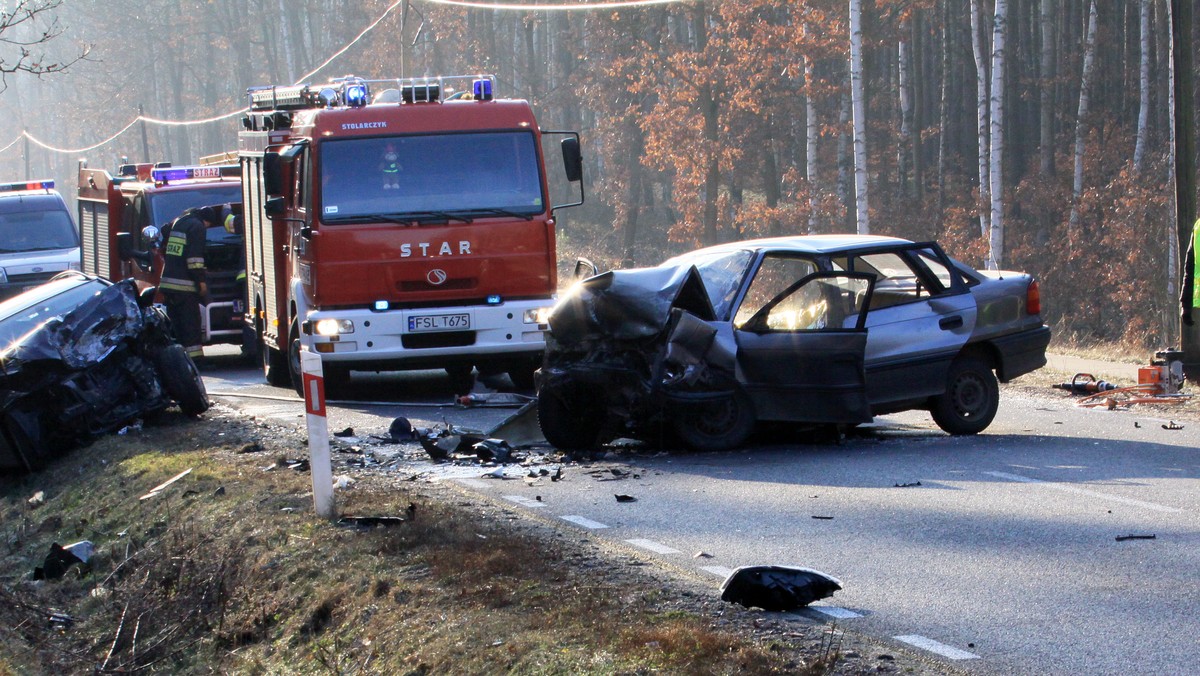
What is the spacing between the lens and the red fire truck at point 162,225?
19.3 metres

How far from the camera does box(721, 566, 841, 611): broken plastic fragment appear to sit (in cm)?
568

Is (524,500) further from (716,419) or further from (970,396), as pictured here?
(970,396)

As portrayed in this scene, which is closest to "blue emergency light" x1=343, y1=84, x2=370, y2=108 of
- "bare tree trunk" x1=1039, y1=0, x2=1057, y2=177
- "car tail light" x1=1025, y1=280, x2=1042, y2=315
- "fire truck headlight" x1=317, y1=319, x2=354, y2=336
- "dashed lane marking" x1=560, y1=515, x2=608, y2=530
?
"fire truck headlight" x1=317, y1=319, x2=354, y2=336

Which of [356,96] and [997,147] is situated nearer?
[356,96]

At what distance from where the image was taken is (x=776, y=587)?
5.68 metres

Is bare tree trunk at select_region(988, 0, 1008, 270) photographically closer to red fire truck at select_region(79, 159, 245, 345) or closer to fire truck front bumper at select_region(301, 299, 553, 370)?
red fire truck at select_region(79, 159, 245, 345)

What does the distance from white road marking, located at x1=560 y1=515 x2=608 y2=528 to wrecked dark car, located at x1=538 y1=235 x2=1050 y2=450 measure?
216 cm

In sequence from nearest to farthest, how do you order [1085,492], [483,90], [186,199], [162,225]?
[1085,492], [483,90], [162,225], [186,199]

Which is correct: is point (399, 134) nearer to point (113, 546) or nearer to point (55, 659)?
point (113, 546)

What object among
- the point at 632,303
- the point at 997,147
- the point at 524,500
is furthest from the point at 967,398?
the point at 997,147

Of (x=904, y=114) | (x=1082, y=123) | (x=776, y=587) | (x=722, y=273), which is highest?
(x=904, y=114)

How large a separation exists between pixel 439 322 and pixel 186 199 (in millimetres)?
8384

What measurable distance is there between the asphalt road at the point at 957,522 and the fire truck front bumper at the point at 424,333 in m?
1.42

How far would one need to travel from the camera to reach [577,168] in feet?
45.8
